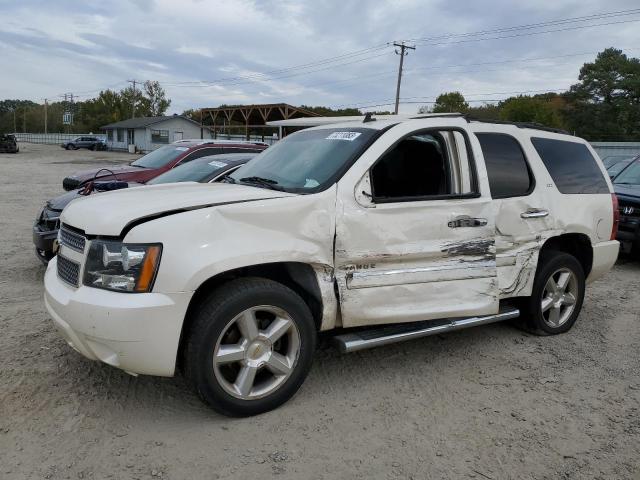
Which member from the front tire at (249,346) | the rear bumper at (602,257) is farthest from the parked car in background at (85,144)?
the front tire at (249,346)

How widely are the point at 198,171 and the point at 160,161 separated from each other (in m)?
2.80

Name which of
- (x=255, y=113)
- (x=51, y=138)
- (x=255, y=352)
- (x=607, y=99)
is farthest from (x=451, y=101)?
(x=255, y=352)

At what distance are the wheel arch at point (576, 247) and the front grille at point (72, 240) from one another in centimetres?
379

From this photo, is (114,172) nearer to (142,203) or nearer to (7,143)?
(142,203)

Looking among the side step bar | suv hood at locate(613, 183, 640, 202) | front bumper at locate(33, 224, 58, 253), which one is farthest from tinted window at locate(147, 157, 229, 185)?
suv hood at locate(613, 183, 640, 202)

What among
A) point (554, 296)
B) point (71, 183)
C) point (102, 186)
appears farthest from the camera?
point (71, 183)

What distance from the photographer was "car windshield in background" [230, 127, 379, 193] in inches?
142

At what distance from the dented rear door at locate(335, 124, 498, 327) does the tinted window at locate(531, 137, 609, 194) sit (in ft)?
3.53

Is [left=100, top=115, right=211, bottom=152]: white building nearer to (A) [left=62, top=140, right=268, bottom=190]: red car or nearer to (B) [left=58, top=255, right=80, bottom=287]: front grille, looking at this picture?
(A) [left=62, top=140, right=268, bottom=190]: red car

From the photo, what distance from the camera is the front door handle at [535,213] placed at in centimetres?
430

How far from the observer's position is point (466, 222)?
12.7ft

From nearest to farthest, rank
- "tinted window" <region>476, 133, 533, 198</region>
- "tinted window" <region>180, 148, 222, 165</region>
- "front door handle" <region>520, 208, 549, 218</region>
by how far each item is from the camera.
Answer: "tinted window" <region>476, 133, 533, 198</region> → "front door handle" <region>520, 208, 549, 218</region> → "tinted window" <region>180, 148, 222, 165</region>

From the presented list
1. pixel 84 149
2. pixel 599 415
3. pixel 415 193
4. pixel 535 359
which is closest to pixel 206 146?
pixel 415 193

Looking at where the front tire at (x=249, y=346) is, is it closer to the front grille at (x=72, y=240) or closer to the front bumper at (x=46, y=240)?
the front grille at (x=72, y=240)
